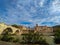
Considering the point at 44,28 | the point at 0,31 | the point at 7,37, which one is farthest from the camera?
the point at 44,28

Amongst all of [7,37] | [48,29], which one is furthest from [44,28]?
[7,37]

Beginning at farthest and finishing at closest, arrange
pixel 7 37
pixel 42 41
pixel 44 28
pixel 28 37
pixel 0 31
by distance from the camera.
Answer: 1. pixel 44 28
2. pixel 0 31
3. pixel 7 37
4. pixel 28 37
5. pixel 42 41

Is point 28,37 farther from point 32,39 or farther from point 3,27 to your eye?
point 3,27

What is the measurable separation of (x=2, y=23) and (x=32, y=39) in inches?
1148

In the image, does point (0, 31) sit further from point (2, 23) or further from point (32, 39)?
point (32, 39)

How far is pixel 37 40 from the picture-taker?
19.2m

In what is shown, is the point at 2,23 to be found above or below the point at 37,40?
above

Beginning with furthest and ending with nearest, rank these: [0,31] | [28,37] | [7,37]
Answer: [0,31]
[7,37]
[28,37]

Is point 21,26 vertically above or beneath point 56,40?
above

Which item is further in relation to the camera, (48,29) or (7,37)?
(48,29)

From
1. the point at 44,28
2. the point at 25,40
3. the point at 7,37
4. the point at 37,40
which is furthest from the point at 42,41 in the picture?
the point at 44,28

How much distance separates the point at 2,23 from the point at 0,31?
213 cm

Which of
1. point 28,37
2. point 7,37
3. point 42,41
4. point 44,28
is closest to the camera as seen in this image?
point 42,41

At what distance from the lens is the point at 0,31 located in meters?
47.8
